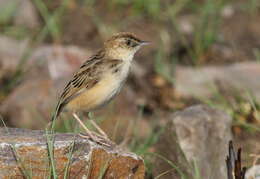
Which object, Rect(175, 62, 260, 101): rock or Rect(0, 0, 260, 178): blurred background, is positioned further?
Rect(175, 62, 260, 101): rock

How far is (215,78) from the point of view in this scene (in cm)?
1134

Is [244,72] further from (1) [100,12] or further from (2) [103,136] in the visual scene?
Result: (2) [103,136]

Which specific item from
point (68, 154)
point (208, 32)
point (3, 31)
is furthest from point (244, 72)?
point (68, 154)

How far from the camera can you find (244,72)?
11.3 meters

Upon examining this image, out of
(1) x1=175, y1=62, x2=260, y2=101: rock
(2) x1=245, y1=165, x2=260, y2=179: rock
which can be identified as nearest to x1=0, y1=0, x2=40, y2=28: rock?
(1) x1=175, y1=62, x2=260, y2=101: rock

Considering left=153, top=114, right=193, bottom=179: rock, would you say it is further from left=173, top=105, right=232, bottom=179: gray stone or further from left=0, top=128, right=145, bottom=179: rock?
left=0, top=128, right=145, bottom=179: rock

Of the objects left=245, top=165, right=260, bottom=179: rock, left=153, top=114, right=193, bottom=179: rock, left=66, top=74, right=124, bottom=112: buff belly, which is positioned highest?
left=66, top=74, right=124, bottom=112: buff belly

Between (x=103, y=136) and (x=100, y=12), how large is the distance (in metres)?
7.18

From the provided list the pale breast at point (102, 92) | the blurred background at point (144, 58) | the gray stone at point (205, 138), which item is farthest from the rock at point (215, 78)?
the pale breast at point (102, 92)

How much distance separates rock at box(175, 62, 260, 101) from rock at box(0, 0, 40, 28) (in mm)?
3138

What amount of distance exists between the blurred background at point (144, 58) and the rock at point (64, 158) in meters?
2.38

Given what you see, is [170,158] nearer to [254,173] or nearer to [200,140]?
[200,140]

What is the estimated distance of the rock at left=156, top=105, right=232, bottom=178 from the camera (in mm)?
7268

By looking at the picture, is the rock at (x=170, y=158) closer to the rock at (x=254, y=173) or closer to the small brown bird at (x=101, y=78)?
the rock at (x=254, y=173)
